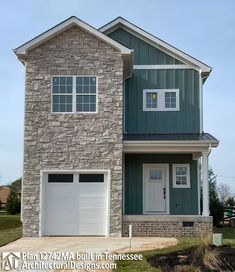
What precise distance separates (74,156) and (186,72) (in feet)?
20.8

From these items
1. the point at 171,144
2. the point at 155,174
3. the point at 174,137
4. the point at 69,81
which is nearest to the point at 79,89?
the point at 69,81

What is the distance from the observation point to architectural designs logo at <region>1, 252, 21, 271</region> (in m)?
10.9

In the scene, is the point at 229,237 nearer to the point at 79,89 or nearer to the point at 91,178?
the point at 91,178

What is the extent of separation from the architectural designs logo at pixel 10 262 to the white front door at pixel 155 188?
9.15 metres

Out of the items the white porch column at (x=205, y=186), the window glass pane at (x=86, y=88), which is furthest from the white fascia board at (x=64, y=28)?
the white porch column at (x=205, y=186)

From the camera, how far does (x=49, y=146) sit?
1878 cm

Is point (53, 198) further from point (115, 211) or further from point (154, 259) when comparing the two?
point (154, 259)

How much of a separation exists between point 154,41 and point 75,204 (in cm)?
775

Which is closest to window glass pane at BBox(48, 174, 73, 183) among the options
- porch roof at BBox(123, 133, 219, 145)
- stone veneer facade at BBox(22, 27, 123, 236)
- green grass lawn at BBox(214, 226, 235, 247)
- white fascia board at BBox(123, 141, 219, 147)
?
stone veneer facade at BBox(22, 27, 123, 236)

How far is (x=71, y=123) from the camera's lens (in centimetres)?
1888

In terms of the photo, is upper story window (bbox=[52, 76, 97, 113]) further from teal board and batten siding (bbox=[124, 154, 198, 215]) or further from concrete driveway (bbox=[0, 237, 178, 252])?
concrete driveway (bbox=[0, 237, 178, 252])

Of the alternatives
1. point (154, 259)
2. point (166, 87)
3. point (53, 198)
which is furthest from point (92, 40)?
point (154, 259)

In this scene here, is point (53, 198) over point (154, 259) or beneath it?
over

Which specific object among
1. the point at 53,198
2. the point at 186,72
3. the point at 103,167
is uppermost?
the point at 186,72
